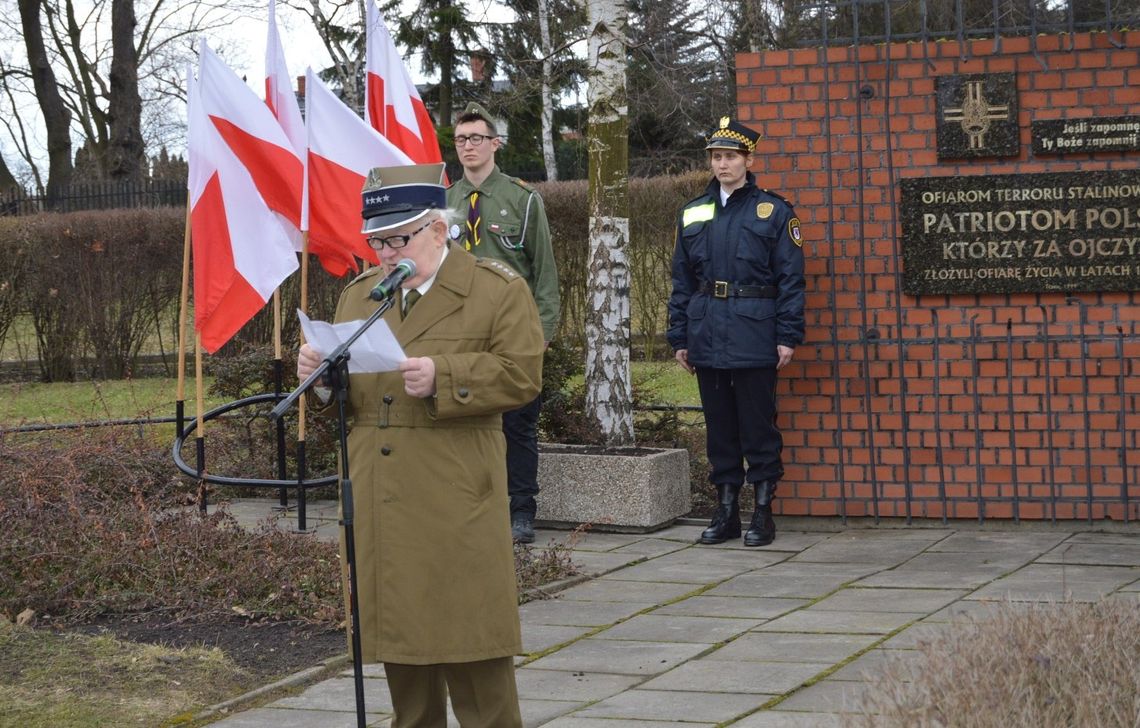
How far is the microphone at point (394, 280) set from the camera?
380 cm

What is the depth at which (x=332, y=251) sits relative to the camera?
28.8 feet

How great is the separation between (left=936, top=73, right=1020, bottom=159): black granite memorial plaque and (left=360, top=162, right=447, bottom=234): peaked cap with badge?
15.1ft

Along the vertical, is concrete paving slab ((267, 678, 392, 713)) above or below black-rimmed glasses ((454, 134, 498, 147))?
below

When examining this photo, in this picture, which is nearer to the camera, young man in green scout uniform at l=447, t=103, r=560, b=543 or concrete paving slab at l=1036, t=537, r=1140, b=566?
concrete paving slab at l=1036, t=537, r=1140, b=566

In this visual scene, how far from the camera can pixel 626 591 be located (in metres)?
6.75

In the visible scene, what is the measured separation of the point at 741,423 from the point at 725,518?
50 cm

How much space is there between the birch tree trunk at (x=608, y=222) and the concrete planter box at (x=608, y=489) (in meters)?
0.54

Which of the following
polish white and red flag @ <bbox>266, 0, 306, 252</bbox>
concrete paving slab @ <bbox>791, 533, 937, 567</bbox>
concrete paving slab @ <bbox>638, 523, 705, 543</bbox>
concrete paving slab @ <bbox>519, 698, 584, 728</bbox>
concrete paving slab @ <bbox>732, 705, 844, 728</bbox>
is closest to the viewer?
concrete paving slab @ <bbox>732, 705, 844, 728</bbox>

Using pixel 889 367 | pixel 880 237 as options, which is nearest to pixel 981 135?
pixel 880 237

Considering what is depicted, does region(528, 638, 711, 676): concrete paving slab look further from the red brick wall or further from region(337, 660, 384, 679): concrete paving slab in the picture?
the red brick wall

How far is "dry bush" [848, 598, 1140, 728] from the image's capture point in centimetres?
342

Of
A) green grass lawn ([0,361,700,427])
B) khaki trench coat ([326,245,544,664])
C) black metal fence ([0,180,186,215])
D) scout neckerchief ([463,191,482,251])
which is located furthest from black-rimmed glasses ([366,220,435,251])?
black metal fence ([0,180,186,215])

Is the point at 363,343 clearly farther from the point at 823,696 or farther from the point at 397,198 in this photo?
the point at 823,696

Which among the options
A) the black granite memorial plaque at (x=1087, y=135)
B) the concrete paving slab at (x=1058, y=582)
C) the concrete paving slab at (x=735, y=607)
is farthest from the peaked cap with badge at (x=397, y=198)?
the black granite memorial plaque at (x=1087, y=135)
